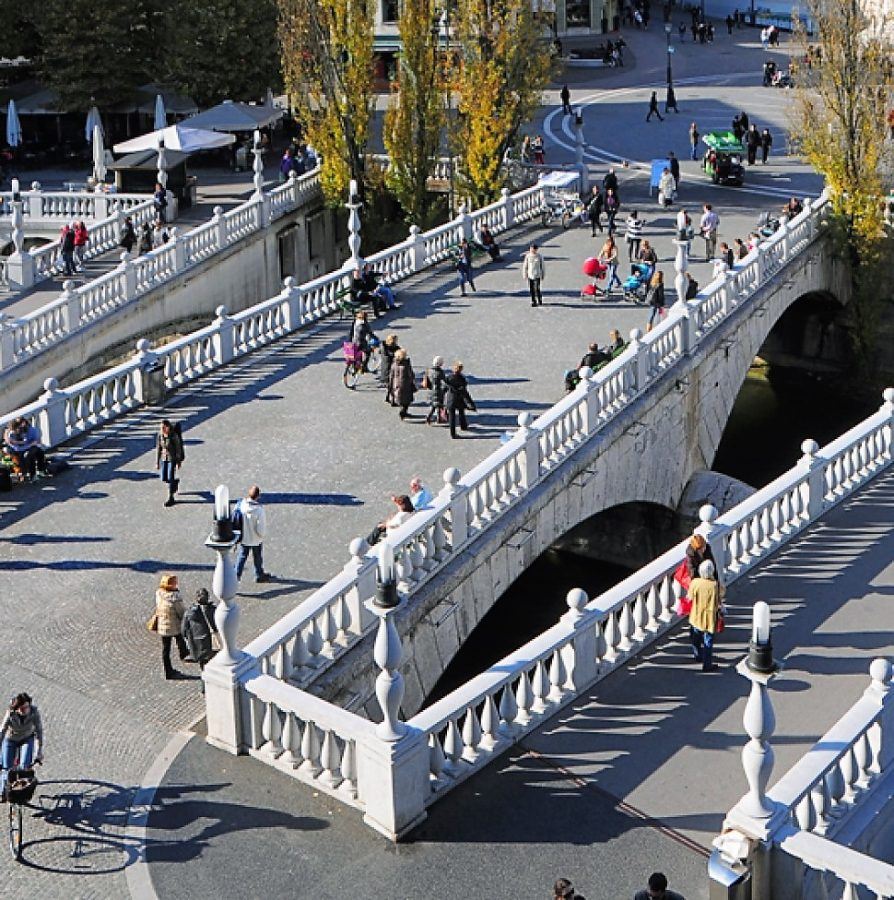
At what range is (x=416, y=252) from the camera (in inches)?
1642

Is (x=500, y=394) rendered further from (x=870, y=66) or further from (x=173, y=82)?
(x=173, y=82)

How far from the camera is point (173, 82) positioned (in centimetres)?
5903

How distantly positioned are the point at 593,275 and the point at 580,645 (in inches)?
787

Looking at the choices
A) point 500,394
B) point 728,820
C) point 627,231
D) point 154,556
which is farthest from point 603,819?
point 627,231

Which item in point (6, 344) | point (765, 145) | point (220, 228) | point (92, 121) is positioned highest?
point (92, 121)

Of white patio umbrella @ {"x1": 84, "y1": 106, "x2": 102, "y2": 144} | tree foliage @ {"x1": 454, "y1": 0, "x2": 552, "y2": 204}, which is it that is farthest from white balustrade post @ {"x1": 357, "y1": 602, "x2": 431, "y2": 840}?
white patio umbrella @ {"x1": 84, "y1": 106, "x2": 102, "y2": 144}

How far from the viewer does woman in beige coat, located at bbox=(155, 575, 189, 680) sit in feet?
70.2

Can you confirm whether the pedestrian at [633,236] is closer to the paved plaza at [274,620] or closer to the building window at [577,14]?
the paved plaza at [274,620]

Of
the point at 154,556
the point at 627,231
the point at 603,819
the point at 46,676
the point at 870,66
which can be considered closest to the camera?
the point at 603,819

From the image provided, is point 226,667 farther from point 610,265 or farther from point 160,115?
point 160,115

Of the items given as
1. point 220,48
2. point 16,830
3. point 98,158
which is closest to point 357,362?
point 16,830

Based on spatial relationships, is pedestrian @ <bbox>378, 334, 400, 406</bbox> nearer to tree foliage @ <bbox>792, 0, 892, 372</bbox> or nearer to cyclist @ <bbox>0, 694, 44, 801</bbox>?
cyclist @ <bbox>0, 694, 44, 801</bbox>

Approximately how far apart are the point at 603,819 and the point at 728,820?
6.27ft

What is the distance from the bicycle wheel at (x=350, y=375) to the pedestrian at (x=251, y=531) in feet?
29.6
